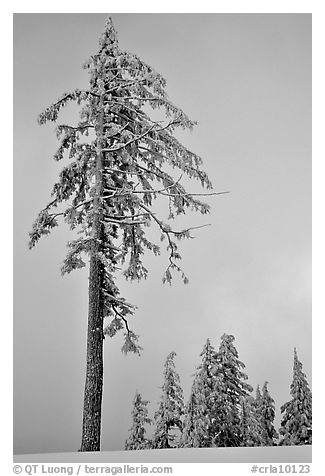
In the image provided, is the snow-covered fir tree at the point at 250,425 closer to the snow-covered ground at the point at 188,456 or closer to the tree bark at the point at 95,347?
the snow-covered ground at the point at 188,456

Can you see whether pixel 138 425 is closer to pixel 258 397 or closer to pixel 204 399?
pixel 204 399

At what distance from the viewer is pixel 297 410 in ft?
37.0

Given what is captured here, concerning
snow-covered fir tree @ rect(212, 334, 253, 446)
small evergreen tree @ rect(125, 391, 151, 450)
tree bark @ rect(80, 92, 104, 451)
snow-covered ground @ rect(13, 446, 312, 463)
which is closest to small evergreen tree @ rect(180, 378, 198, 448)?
snow-covered fir tree @ rect(212, 334, 253, 446)

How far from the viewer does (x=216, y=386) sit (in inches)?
450

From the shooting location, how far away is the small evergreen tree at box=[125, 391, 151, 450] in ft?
36.7

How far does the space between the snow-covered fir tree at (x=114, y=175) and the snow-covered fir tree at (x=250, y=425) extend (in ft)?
9.31

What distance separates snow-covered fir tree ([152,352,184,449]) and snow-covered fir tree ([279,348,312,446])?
209cm

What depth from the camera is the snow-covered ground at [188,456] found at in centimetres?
897

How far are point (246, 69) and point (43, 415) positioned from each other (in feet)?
26.0

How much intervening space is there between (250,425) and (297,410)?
3.29 feet

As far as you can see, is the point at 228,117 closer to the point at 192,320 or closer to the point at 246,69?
the point at 246,69

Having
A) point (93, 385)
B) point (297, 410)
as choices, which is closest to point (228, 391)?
point (297, 410)

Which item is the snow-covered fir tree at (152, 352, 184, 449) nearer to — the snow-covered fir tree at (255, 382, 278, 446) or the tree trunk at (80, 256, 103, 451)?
the snow-covered fir tree at (255, 382, 278, 446)
